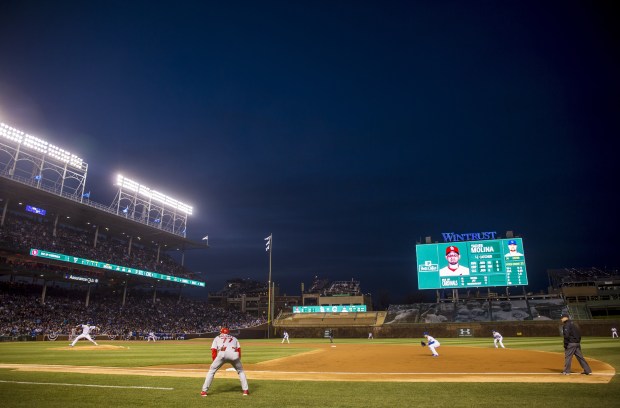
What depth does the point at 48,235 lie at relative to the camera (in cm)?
4944

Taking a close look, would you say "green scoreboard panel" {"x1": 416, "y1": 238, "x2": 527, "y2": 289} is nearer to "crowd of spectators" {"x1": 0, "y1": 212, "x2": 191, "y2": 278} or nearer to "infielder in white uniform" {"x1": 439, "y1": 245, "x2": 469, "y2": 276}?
"infielder in white uniform" {"x1": 439, "y1": 245, "x2": 469, "y2": 276}

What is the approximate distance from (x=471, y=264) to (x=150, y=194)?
49.2 metres

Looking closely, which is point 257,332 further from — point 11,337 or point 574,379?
point 574,379

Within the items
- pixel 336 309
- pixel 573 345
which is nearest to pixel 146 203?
pixel 336 309

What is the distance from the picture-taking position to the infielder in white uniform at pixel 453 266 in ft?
160

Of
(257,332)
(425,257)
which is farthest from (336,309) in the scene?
(425,257)

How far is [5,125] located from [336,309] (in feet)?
166

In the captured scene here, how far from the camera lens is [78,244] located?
5206 centimetres

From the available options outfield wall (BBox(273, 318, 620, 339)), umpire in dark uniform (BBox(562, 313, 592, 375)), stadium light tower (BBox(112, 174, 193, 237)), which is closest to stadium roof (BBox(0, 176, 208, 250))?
stadium light tower (BBox(112, 174, 193, 237))

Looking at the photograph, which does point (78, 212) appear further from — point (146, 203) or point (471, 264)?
point (471, 264)

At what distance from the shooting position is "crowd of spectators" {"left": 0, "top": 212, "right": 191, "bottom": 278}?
142 ft

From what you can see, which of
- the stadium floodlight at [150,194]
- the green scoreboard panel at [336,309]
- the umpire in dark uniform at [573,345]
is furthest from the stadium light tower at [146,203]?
the umpire in dark uniform at [573,345]

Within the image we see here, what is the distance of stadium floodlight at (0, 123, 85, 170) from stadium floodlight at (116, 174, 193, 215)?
589 centimetres

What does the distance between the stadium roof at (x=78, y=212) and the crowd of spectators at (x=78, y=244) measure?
1515 millimetres
